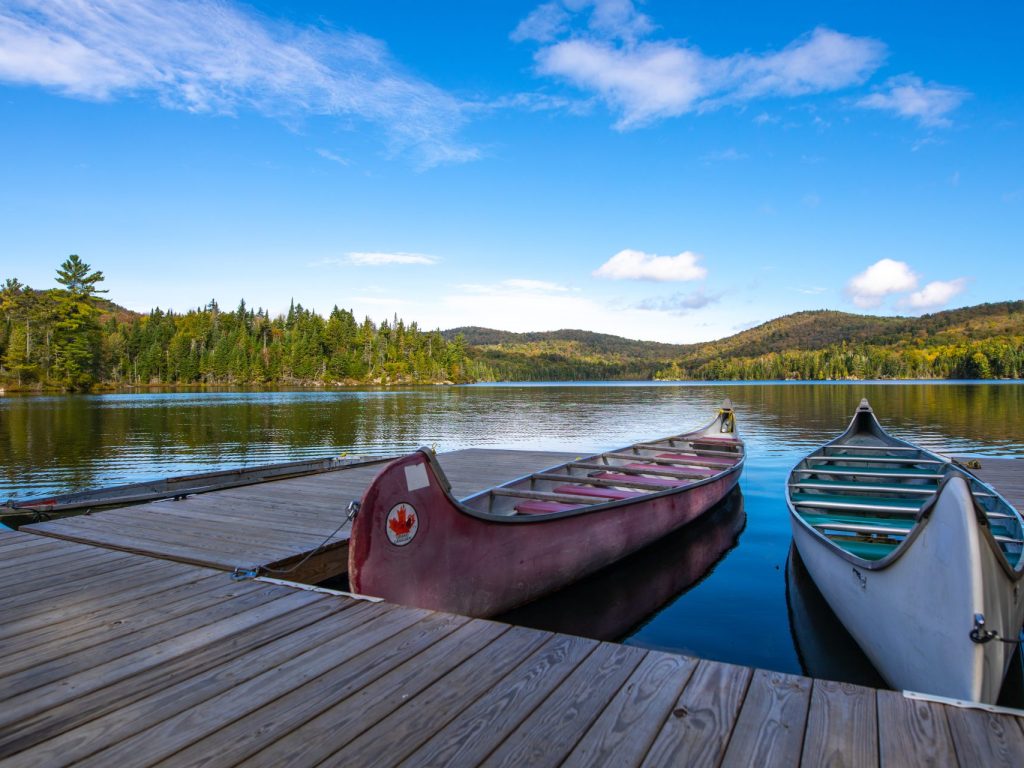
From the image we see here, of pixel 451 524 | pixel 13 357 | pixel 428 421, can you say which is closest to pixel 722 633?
pixel 451 524

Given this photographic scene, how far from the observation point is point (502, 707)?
117 inches

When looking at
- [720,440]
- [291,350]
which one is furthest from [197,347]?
[720,440]

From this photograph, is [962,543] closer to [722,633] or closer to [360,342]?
[722,633]

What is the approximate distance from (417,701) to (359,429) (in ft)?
105

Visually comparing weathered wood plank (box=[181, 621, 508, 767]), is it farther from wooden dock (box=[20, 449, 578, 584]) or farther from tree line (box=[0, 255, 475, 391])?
tree line (box=[0, 255, 475, 391])

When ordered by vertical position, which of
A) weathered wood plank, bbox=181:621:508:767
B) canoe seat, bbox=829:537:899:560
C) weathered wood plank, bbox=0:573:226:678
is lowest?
canoe seat, bbox=829:537:899:560

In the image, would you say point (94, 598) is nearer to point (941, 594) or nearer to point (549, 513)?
point (549, 513)

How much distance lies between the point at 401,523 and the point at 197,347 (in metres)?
144

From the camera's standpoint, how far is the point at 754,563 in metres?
8.99

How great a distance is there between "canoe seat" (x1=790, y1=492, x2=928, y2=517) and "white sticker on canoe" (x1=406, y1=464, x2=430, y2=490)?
17.5ft

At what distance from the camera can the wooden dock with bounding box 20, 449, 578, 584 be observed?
20.3 ft

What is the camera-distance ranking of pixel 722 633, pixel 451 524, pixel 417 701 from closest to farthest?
1. pixel 417 701
2. pixel 451 524
3. pixel 722 633

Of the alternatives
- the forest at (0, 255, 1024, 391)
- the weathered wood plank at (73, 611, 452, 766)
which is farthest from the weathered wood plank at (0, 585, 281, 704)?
the forest at (0, 255, 1024, 391)

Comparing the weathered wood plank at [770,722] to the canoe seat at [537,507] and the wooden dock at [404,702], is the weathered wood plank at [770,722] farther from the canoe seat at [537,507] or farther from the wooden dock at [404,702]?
the canoe seat at [537,507]
